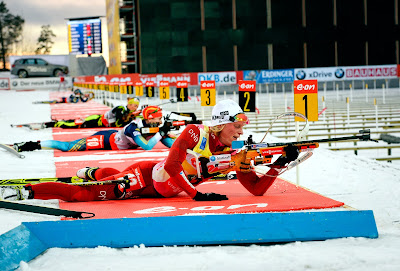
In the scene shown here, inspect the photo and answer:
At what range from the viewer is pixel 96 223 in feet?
15.9

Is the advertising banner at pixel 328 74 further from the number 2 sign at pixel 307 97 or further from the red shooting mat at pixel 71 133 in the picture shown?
the number 2 sign at pixel 307 97

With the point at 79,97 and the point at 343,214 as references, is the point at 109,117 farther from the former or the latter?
the point at 79,97

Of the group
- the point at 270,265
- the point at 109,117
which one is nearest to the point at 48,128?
the point at 109,117

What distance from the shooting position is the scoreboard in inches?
2250

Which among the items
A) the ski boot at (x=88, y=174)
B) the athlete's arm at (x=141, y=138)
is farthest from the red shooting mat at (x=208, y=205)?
the athlete's arm at (x=141, y=138)

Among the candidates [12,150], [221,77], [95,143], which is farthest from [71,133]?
[221,77]

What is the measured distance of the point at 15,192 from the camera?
6.12m

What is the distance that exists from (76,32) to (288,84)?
24.8 metres

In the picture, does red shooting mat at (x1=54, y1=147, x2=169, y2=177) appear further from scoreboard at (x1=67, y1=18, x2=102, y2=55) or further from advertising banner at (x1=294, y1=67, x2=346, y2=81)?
scoreboard at (x1=67, y1=18, x2=102, y2=55)

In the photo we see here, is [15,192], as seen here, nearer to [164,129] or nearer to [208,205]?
[208,205]

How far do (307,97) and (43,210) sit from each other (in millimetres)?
4004

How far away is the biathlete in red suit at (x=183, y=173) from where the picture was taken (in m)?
5.81

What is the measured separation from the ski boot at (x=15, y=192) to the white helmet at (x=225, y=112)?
2.02m

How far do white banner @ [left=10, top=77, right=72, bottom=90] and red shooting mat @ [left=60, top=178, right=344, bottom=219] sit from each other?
5017 centimetres
